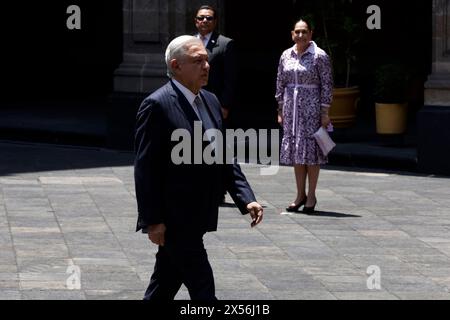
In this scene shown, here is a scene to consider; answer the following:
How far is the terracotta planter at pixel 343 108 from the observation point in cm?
1834

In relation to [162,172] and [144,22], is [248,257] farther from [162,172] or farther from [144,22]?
[144,22]

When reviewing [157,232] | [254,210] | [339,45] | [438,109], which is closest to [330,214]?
[438,109]

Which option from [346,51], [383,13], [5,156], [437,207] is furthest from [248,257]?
[383,13]

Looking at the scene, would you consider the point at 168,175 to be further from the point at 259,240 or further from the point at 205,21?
the point at 205,21

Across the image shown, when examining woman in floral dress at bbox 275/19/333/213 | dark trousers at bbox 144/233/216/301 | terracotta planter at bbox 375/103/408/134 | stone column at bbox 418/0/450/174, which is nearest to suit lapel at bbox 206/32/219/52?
woman in floral dress at bbox 275/19/333/213

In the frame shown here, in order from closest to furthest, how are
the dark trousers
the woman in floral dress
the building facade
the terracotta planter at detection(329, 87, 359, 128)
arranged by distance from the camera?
1. the dark trousers
2. the woman in floral dress
3. the building facade
4. the terracotta planter at detection(329, 87, 359, 128)

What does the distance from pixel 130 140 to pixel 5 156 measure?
5.84ft

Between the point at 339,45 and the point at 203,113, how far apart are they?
37.5 feet

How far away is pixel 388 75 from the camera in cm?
1780

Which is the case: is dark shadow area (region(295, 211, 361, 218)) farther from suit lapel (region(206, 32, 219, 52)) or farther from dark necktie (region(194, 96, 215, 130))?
dark necktie (region(194, 96, 215, 130))

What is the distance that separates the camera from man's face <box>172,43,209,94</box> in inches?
292

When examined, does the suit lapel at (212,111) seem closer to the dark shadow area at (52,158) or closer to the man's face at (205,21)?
the man's face at (205,21)

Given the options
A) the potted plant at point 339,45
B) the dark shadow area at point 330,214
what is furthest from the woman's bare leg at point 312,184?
the potted plant at point 339,45

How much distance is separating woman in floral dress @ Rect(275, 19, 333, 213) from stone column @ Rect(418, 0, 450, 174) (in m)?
3.24
